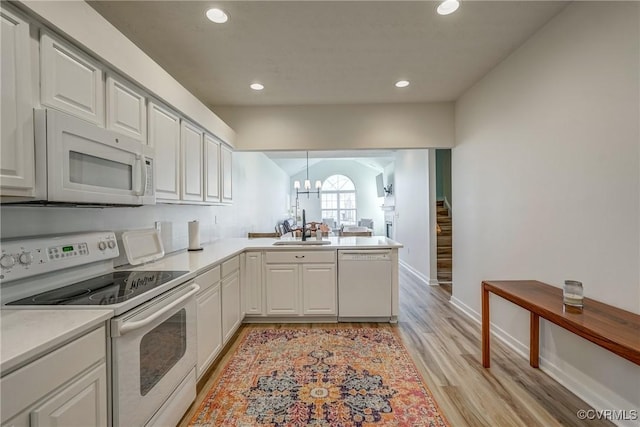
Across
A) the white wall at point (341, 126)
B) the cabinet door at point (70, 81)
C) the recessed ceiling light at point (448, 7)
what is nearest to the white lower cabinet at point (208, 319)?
the cabinet door at point (70, 81)

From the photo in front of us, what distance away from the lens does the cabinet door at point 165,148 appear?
6.79 ft

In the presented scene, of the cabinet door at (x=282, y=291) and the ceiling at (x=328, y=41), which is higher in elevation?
the ceiling at (x=328, y=41)

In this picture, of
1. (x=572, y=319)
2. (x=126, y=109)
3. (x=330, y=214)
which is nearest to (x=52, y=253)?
(x=126, y=109)

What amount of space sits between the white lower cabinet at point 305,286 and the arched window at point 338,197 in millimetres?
9156

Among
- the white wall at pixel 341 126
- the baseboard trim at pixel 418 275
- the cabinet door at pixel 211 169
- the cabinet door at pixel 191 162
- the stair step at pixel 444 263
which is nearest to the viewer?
the cabinet door at pixel 191 162

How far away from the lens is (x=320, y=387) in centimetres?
204

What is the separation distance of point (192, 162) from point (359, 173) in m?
10.2

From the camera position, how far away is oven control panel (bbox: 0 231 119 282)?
1.24 metres

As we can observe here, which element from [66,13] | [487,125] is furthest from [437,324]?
[66,13]

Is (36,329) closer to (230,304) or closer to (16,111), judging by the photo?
(16,111)

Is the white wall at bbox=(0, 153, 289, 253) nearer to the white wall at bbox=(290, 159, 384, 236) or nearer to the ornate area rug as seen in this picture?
the ornate area rug

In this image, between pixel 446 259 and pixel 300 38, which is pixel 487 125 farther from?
pixel 446 259

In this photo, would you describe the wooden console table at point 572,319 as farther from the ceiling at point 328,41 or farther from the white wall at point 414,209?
the white wall at point 414,209

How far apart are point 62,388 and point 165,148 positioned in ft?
5.48
